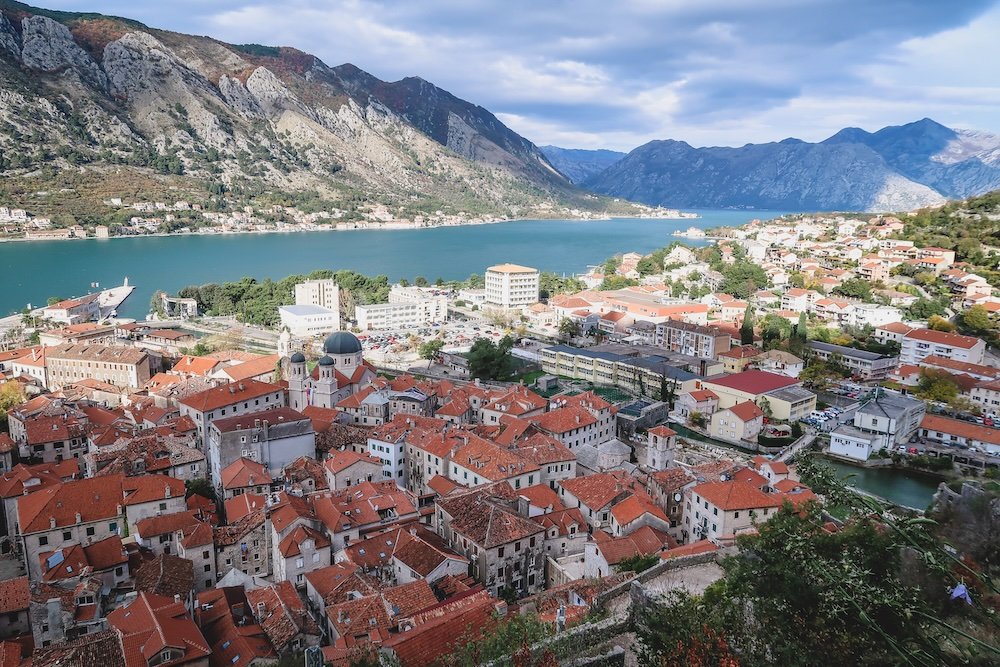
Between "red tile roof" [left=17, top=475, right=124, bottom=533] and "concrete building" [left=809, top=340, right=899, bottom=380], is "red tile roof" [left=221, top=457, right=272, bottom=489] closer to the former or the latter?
"red tile roof" [left=17, top=475, right=124, bottom=533]

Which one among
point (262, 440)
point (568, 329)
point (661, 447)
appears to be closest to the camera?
point (262, 440)

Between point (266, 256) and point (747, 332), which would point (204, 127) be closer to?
point (266, 256)

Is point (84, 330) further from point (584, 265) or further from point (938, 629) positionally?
point (584, 265)

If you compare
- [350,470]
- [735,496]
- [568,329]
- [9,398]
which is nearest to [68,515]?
[350,470]

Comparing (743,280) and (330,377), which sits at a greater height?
(743,280)

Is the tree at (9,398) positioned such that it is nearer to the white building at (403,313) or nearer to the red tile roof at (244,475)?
the red tile roof at (244,475)

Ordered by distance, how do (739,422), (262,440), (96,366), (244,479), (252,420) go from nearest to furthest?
1. (244,479)
2. (262,440)
3. (252,420)
4. (739,422)
5. (96,366)

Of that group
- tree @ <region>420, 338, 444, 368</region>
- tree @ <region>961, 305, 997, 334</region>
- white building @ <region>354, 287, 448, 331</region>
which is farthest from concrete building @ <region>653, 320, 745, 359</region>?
white building @ <region>354, 287, 448, 331</region>

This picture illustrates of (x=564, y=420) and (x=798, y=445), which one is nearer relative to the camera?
(x=564, y=420)
